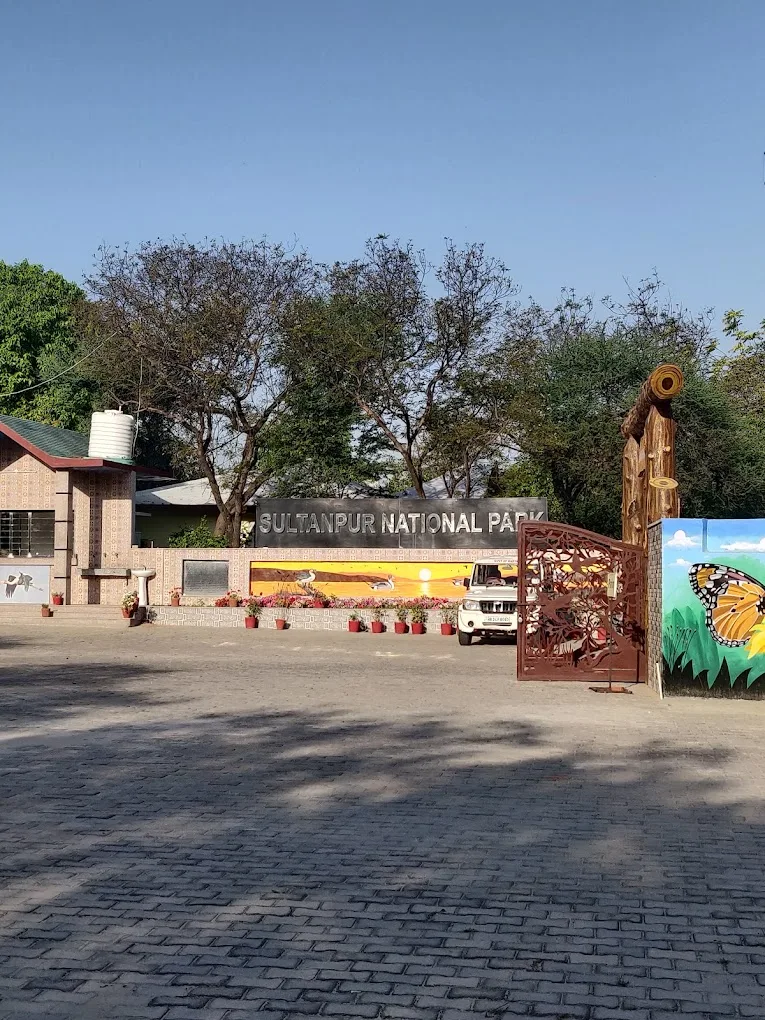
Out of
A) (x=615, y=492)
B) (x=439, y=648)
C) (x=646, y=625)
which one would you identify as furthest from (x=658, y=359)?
(x=646, y=625)

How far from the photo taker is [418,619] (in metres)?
27.4

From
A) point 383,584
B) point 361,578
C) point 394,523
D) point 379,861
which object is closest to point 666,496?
point 379,861

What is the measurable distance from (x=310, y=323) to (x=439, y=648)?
13257 millimetres

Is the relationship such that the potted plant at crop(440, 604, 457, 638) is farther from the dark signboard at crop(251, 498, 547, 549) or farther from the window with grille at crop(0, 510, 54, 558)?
the window with grille at crop(0, 510, 54, 558)

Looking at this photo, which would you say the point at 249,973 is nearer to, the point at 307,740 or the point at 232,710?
the point at 307,740

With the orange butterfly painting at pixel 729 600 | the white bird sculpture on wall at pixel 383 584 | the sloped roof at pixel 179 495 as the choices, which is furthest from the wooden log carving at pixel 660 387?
the sloped roof at pixel 179 495

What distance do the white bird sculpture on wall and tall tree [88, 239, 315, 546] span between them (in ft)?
24.4

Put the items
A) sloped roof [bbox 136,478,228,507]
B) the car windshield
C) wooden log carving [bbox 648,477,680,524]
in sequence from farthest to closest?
1. sloped roof [bbox 136,478,228,507]
2. the car windshield
3. wooden log carving [bbox 648,477,680,524]

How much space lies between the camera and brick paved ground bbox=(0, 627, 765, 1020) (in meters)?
4.80

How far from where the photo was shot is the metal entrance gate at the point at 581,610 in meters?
17.3

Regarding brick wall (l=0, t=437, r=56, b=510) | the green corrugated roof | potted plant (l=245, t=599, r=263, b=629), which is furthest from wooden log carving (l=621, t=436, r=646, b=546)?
brick wall (l=0, t=437, r=56, b=510)

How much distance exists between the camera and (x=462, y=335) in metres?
33.1

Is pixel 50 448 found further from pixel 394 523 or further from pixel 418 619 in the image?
pixel 418 619

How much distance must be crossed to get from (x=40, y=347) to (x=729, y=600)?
35581mm
